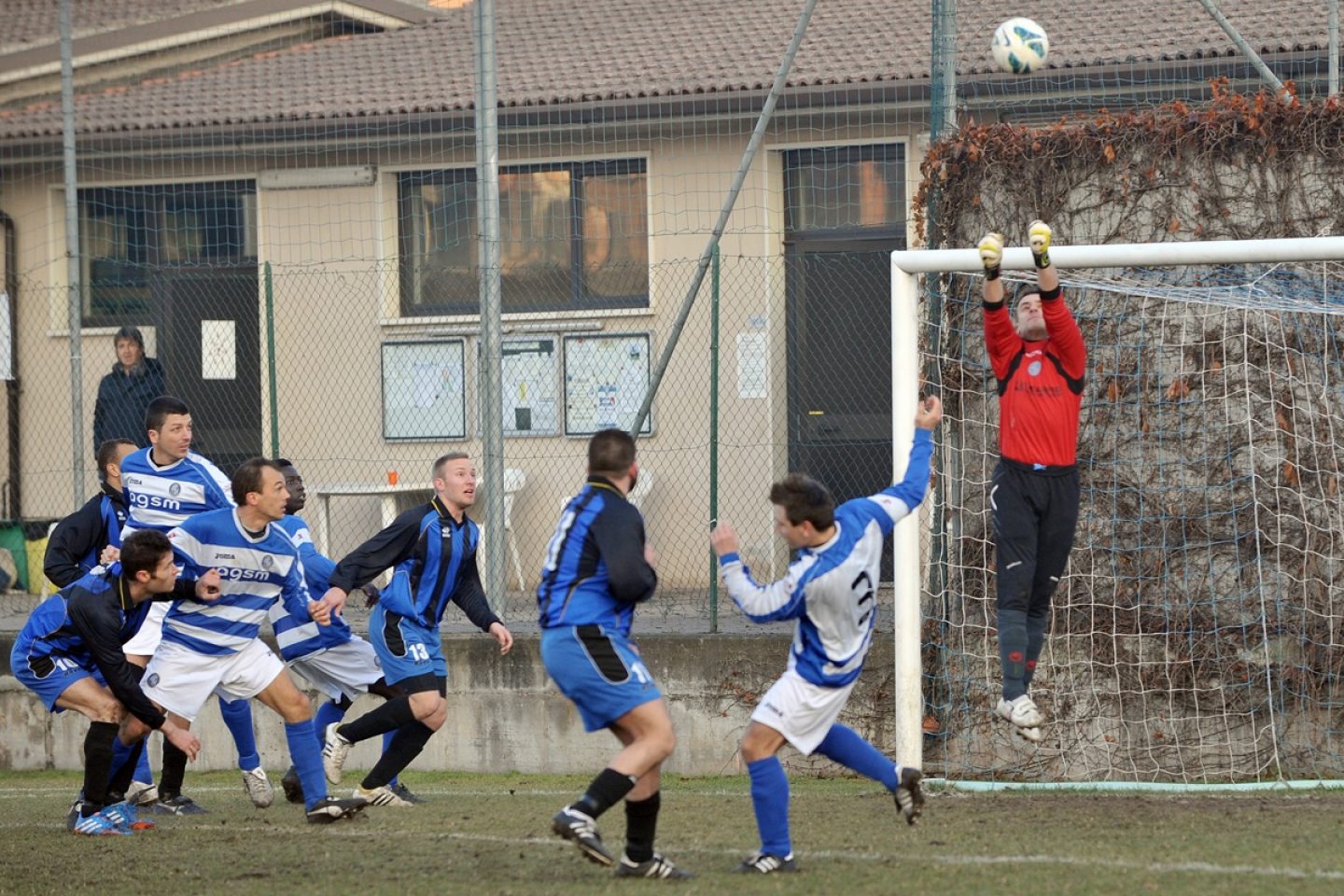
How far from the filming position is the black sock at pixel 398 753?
8.65 m

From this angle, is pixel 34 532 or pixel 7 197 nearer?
pixel 34 532

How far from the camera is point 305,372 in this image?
13.1 m

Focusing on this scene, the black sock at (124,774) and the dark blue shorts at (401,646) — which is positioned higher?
the dark blue shorts at (401,646)

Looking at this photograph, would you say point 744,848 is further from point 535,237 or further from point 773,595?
point 535,237

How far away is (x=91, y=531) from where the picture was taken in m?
9.15

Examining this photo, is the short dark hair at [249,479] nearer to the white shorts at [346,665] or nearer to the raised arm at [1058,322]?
the white shorts at [346,665]

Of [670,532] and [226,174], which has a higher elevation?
[226,174]

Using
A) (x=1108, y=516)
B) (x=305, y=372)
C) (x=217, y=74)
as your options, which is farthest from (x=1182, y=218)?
(x=217, y=74)

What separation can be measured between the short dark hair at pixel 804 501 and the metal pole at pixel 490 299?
4251mm

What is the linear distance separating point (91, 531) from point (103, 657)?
1332mm

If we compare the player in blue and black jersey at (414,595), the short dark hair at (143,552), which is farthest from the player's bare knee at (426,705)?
the short dark hair at (143,552)

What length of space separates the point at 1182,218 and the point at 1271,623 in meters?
2.17

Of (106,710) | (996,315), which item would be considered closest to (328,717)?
(106,710)

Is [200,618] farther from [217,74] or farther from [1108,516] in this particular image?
[217,74]
